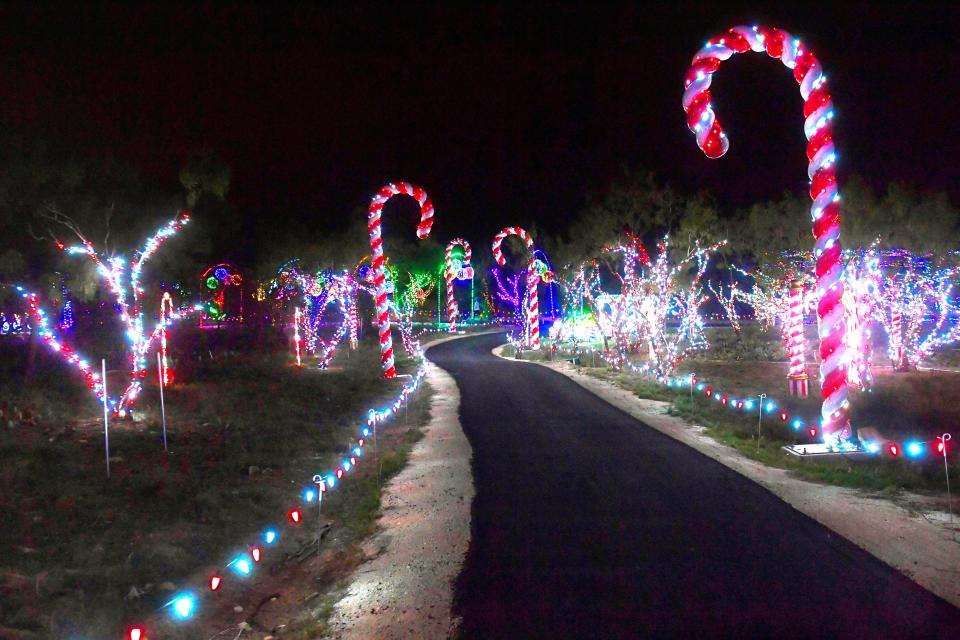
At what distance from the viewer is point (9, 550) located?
8031 millimetres

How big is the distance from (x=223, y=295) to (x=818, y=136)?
114 ft

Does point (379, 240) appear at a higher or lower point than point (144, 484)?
higher

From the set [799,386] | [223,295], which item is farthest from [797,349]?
[223,295]

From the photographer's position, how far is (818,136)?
12094 millimetres

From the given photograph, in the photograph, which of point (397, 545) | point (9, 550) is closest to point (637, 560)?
point (397, 545)

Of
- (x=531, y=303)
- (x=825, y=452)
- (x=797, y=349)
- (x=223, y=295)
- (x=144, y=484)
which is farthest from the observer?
(x=223, y=295)

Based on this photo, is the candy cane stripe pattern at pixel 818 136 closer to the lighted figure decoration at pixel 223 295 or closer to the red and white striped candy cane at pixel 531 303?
the red and white striped candy cane at pixel 531 303

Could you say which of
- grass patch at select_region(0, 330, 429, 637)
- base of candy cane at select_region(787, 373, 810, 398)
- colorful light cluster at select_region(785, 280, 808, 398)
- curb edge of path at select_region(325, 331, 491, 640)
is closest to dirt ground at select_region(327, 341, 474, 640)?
curb edge of path at select_region(325, 331, 491, 640)

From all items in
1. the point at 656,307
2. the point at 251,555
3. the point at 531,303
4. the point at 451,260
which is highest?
the point at 451,260

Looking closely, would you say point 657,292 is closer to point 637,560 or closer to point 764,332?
point 764,332

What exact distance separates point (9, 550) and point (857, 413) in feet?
51.5

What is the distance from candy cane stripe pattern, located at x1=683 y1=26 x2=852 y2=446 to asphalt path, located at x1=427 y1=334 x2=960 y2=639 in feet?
8.38

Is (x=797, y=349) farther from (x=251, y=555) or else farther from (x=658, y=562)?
(x=251, y=555)

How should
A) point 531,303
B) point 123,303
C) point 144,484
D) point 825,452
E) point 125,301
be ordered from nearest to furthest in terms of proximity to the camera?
1. point 144,484
2. point 825,452
3. point 123,303
4. point 125,301
5. point 531,303
